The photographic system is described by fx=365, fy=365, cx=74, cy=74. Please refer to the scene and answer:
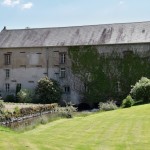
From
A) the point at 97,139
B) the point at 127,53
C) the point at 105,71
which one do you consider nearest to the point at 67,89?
the point at 105,71

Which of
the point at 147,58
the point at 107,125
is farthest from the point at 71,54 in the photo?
the point at 107,125

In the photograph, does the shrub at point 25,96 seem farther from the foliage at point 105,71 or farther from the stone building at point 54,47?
the foliage at point 105,71

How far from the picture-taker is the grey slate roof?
152 ft

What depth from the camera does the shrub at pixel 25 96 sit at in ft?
156

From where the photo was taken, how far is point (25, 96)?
157ft

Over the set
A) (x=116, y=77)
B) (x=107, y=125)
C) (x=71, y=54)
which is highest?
(x=71, y=54)

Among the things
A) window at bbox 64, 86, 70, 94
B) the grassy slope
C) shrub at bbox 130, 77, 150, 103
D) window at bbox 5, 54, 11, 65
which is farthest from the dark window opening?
the grassy slope

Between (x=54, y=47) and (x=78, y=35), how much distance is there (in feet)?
12.0

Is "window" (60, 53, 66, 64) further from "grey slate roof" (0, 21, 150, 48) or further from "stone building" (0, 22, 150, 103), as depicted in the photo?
"grey slate roof" (0, 21, 150, 48)

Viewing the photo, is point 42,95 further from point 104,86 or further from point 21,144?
point 21,144

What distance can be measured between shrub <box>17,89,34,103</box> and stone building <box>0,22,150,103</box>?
2665 millimetres

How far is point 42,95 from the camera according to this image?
1826 inches

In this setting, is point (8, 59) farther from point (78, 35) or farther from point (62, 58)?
point (78, 35)

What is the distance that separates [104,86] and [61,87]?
240 inches
